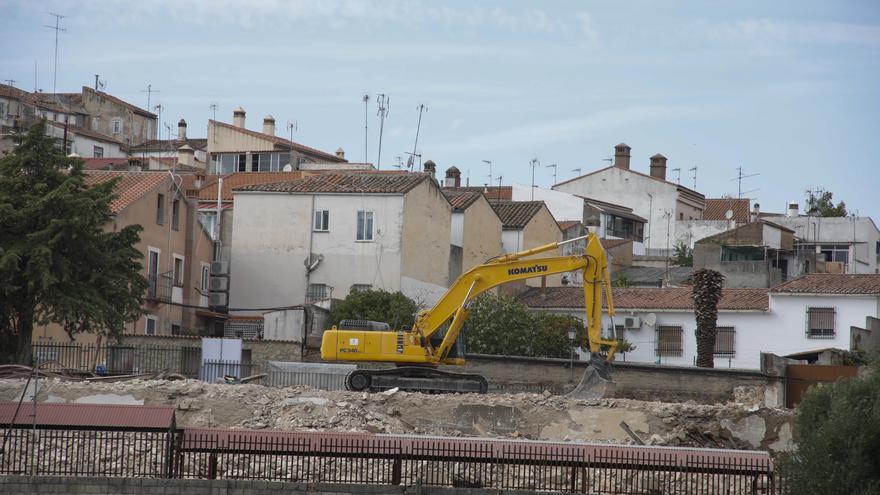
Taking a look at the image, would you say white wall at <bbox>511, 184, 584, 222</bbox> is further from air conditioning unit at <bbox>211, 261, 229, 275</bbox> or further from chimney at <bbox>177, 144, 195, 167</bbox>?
air conditioning unit at <bbox>211, 261, 229, 275</bbox>

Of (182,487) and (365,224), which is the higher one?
(365,224)

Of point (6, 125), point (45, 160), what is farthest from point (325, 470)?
point (6, 125)

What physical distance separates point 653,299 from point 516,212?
35.5ft

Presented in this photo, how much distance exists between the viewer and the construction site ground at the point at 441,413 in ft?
115

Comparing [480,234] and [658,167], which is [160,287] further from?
[658,167]

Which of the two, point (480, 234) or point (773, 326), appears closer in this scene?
point (773, 326)

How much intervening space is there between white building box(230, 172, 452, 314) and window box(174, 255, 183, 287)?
2278mm

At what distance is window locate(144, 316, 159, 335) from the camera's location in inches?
2031

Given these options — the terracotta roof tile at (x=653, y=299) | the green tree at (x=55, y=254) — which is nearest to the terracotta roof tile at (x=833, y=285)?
the terracotta roof tile at (x=653, y=299)

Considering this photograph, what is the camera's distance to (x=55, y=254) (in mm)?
41188

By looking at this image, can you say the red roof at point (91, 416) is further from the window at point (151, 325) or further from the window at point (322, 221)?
the window at point (322, 221)

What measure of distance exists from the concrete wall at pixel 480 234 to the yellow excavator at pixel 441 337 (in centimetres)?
1913

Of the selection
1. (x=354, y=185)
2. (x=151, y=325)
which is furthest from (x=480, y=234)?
(x=151, y=325)

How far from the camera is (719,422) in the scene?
36.6 metres
